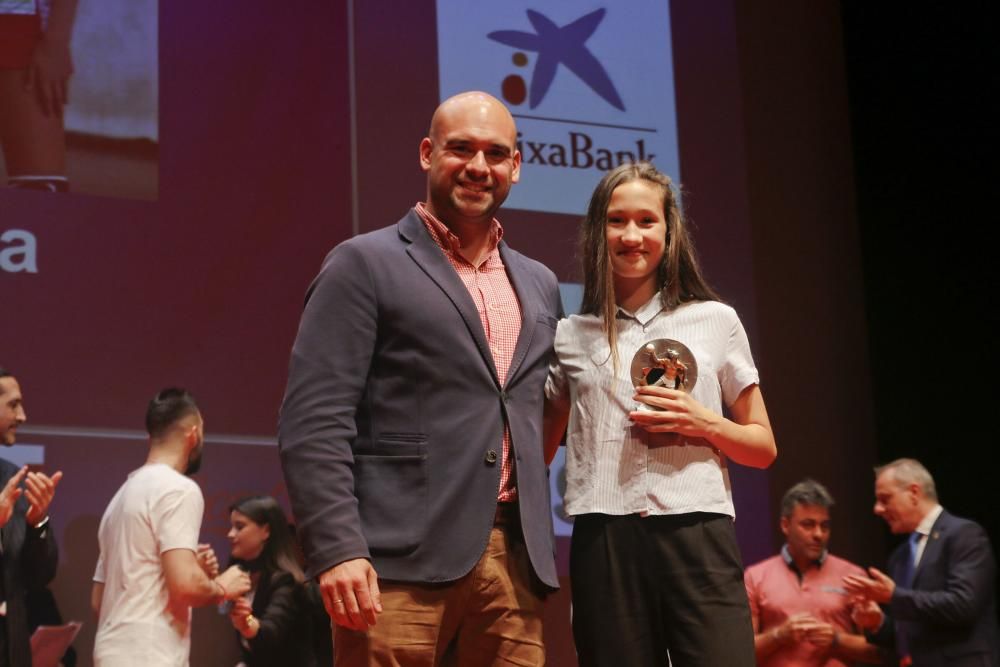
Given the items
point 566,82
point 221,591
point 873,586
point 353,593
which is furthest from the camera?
point 566,82

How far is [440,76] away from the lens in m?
5.03

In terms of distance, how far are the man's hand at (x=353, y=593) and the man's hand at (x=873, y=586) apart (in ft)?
11.2

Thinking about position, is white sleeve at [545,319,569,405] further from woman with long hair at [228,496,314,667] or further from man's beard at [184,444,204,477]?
woman with long hair at [228,496,314,667]

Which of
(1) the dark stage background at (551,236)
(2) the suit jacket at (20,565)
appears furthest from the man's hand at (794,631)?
(2) the suit jacket at (20,565)

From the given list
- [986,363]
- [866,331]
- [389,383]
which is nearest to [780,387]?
[866,331]

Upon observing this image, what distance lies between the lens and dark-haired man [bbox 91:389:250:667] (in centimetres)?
393

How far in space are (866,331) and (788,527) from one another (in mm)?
1356

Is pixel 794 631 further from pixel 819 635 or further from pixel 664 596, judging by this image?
pixel 664 596

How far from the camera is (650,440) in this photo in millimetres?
2262

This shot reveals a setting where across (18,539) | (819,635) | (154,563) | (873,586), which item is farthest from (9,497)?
(873,586)

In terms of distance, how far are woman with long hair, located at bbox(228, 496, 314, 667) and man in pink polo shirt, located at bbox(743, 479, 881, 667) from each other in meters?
1.93

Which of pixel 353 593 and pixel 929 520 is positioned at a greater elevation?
pixel 353 593

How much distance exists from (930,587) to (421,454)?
A: 12.1 ft

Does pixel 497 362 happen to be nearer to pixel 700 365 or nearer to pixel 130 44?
pixel 700 365
